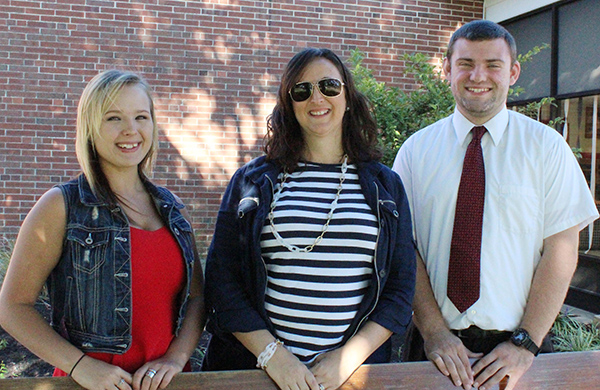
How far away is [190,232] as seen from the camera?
2.23m

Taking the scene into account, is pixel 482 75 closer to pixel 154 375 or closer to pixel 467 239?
pixel 467 239

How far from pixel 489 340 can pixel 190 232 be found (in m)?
1.34

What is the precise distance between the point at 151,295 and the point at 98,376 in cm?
33

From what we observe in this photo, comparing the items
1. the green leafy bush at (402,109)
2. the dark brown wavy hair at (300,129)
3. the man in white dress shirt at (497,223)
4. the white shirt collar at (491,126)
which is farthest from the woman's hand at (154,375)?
the green leafy bush at (402,109)

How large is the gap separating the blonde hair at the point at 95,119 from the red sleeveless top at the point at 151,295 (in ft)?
0.74

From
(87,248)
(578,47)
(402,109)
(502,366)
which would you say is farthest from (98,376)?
(578,47)

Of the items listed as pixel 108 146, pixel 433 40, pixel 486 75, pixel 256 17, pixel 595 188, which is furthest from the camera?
pixel 433 40

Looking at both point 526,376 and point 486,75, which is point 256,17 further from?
point 526,376

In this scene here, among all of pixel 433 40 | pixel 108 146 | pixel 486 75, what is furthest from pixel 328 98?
pixel 433 40

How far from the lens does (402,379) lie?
2.03 meters

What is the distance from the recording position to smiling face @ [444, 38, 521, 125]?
238cm

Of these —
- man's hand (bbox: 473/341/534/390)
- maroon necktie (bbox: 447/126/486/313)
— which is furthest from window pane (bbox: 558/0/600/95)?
man's hand (bbox: 473/341/534/390)

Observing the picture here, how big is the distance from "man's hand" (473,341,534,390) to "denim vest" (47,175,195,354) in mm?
1339

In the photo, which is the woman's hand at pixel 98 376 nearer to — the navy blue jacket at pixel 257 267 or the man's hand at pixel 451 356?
the navy blue jacket at pixel 257 267
